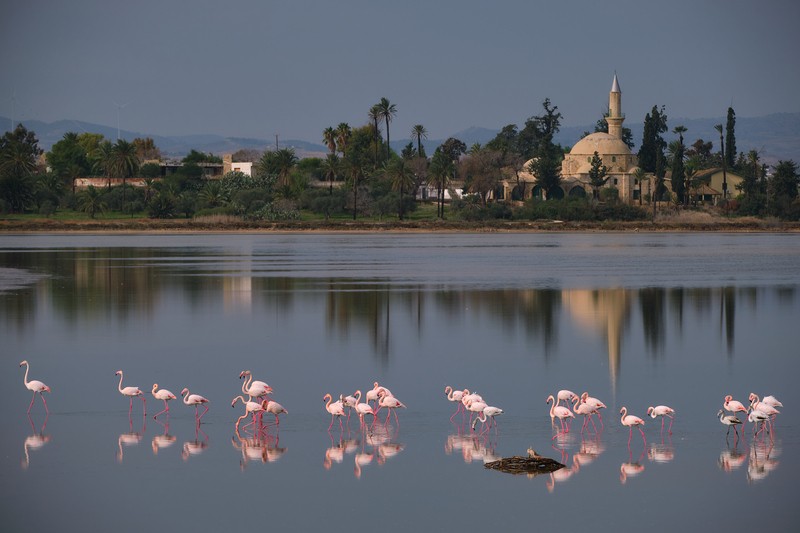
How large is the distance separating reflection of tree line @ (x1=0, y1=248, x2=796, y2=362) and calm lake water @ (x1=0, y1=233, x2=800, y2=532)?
0.15 metres

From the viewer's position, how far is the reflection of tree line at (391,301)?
2944cm

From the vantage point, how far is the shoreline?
107m

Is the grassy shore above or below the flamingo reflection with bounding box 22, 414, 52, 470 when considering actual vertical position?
above

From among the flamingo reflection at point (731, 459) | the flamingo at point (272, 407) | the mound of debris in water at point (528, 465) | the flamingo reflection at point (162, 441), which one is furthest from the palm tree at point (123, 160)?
the flamingo reflection at point (731, 459)

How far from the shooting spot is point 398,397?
19.4 m

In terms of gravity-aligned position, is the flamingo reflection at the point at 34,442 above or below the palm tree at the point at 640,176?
below

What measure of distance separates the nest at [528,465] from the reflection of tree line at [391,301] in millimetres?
8895

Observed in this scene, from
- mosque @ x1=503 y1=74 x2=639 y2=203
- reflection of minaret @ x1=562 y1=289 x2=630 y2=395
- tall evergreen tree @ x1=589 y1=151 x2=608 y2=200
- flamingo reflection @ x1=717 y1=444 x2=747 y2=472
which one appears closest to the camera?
flamingo reflection @ x1=717 y1=444 x2=747 y2=472

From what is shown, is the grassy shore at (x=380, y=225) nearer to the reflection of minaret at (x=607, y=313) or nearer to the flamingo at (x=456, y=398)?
the reflection of minaret at (x=607, y=313)

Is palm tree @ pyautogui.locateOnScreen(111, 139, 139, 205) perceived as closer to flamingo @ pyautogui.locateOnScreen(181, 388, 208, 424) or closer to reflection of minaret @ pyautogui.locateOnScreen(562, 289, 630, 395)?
reflection of minaret @ pyautogui.locateOnScreen(562, 289, 630, 395)

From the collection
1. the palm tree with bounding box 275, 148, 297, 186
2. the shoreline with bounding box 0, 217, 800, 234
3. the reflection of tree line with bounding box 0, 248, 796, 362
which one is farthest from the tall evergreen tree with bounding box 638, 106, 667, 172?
the reflection of tree line with bounding box 0, 248, 796, 362

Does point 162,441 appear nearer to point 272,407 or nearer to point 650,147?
point 272,407

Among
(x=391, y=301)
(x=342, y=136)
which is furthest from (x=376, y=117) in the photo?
(x=391, y=301)

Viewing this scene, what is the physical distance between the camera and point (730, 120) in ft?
466
